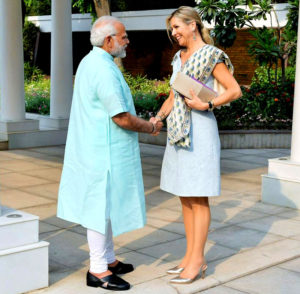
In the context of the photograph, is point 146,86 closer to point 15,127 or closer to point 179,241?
point 15,127

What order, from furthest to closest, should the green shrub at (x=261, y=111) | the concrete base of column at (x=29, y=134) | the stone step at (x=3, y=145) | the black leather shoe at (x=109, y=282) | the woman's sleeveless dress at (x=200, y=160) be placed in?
the green shrub at (x=261, y=111) < the concrete base of column at (x=29, y=134) < the stone step at (x=3, y=145) < the woman's sleeveless dress at (x=200, y=160) < the black leather shoe at (x=109, y=282)

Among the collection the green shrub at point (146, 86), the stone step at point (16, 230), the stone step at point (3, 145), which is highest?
the green shrub at point (146, 86)

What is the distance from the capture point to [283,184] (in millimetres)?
7219

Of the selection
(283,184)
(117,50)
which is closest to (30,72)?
(283,184)

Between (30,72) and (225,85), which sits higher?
(225,85)

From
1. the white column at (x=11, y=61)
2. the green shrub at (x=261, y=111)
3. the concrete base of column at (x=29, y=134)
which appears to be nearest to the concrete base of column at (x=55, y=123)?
the concrete base of column at (x=29, y=134)

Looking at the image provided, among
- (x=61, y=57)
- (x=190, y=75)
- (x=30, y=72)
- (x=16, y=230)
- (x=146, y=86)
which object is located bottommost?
(x=16, y=230)

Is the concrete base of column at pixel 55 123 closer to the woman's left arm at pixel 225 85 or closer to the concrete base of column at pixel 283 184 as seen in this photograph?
the concrete base of column at pixel 283 184

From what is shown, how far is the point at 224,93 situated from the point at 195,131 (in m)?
0.35

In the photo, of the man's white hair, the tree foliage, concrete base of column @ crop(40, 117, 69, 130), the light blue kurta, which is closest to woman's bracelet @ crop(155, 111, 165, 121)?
the light blue kurta

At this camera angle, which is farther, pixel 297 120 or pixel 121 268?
pixel 297 120

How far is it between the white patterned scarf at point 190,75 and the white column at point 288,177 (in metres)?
2.87

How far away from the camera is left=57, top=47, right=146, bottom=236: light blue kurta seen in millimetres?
4121

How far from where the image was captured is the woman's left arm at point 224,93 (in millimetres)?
4320
